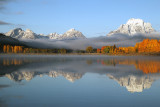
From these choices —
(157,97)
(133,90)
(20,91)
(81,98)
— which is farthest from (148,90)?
(20,91)

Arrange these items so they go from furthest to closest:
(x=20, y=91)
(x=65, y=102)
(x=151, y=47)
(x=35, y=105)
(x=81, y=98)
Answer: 1. (x=151, y=47)
2. (x=20, y=91)
3. (x=81, y=98)
4. (x=65, y=102)
5. (x=35, y=105)

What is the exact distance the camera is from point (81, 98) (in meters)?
15.0

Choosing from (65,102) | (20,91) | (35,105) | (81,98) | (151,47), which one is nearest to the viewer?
(35,105)

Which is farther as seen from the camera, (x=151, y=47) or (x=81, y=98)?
(x=151, y=47)

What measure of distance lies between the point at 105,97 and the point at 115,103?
182 centimetres

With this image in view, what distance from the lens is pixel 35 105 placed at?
12984 mm

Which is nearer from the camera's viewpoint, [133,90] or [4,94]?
[4,94]

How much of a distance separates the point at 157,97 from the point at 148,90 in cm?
261

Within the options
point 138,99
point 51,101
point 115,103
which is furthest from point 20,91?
point 138,99

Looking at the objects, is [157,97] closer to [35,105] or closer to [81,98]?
[81,98]

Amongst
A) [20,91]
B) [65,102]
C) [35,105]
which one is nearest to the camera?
[35,105]

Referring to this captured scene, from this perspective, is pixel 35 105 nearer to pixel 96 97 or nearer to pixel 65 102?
pixel 65 102

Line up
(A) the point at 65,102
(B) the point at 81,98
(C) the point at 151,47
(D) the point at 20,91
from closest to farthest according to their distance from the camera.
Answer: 1. (A) the point at 65,102
2. (B) the point at 81,98
3. (D) the point at 20,91
4. (C) the point at 151,47

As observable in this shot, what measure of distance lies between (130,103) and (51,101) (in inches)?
222
